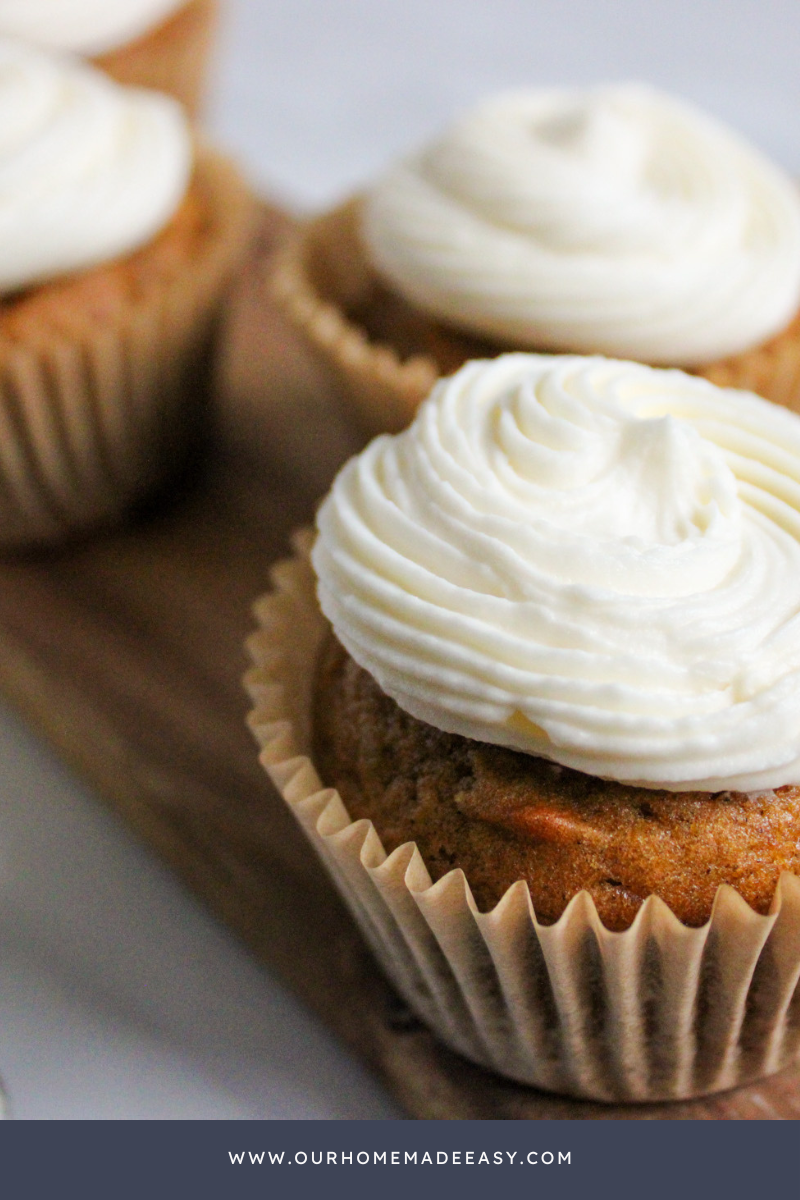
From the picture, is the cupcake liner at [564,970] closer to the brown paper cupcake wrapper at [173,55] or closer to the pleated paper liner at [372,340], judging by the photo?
the pleated paper liner at [372,340]

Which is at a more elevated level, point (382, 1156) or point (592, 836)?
point (592, 836)

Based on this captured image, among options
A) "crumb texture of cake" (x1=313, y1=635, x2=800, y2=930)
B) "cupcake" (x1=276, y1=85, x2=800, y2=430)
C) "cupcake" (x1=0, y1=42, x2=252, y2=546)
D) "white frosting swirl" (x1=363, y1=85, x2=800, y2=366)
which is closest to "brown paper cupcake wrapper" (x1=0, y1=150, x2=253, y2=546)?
"cupcake" (x1=0, y1=42, x2=252, y2=546)

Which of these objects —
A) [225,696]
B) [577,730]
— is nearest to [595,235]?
[225,696]

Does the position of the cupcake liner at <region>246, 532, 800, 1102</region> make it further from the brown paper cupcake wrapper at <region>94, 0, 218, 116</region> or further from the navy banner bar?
the brown paper cupcake wrapper at <region>94, 0, 218, 116</region>

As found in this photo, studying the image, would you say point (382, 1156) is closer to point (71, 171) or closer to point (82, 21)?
point (71, 171)

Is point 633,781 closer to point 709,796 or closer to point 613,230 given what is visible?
point 709,796

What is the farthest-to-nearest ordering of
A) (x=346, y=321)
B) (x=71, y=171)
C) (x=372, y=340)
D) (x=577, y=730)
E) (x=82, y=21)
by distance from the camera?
1. (x=82, y=21)
2. (x=346, y=321)
3. (x=372, y=340)
4. (x=71, y=171)
5. (x=577, y=730)

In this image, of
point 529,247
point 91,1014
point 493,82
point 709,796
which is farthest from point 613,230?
point 493,82
